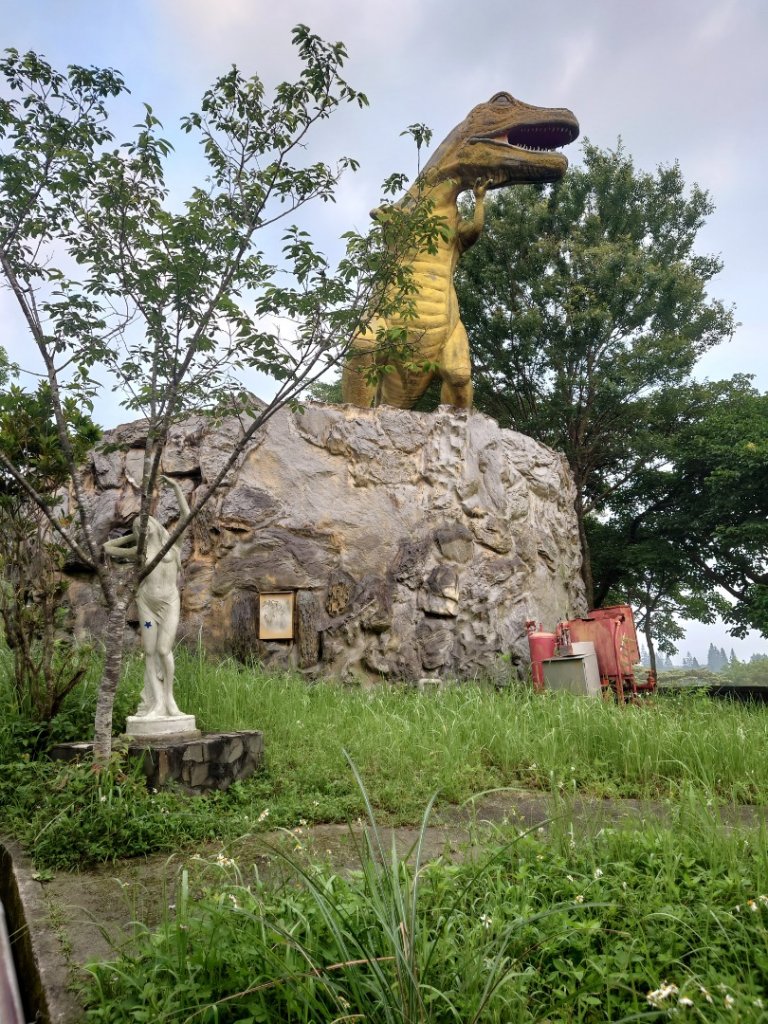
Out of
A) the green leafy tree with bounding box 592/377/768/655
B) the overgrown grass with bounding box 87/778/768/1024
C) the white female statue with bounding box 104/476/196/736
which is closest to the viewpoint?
the overgrown grass with bounding box 87/778/768/1024

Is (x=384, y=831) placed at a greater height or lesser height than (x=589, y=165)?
lesser

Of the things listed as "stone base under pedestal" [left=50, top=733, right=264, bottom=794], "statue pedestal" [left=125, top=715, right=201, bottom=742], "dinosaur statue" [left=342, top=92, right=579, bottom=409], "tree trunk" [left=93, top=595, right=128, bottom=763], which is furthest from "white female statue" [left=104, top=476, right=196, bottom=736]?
"dinosaur statue" [left=342, top=92, right=579, bottom=409]

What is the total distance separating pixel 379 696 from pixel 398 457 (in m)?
3.51

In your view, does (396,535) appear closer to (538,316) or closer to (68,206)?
(68,206)

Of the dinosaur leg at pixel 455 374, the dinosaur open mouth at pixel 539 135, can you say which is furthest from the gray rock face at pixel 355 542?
the dinosaur open mouth at pixel 539 135

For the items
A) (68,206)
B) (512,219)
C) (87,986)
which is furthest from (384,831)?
(512,219)

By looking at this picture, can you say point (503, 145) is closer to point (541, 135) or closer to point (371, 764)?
point (541, 135)

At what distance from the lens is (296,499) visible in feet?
30.8

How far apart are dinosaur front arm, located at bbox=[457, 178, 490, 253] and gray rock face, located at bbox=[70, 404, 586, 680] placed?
2878 millimetres

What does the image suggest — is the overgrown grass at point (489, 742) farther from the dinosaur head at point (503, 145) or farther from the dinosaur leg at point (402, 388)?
the dinosaur head at point (503, 145)

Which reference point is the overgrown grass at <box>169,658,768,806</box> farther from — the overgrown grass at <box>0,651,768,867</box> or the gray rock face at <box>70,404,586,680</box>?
the gray rock face at <box>70,404,586,680</box>

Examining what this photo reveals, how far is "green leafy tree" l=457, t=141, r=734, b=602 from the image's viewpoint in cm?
1478

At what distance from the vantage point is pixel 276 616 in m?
8.76

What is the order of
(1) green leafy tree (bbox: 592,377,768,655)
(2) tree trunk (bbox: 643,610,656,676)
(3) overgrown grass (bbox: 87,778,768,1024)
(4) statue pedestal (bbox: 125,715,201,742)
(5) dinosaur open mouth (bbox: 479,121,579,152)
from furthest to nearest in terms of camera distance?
(2) tree trunk (bbox: 643,610,656,676), (1) green leafy tree (bbox: 592,377,768,655), (5) dinosaur open mouth (bbox: 479,121,579,152), (4) statue pedestal (bbox: 125,715,201,742), (3) overgrown grass (bbox: 87,778,768,1024)
